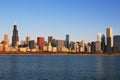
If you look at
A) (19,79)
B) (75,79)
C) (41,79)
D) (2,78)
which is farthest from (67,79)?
(2,78)

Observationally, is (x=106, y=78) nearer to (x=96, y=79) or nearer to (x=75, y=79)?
(x=96, y=79)

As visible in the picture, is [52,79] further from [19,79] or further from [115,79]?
[115,79]

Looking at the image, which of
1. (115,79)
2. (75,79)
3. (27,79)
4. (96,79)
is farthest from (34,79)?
(115,79)

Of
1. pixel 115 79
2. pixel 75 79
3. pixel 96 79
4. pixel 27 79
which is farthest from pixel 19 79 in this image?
pixel 115 79

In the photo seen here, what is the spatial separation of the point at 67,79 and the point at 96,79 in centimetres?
858

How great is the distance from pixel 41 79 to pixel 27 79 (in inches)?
163

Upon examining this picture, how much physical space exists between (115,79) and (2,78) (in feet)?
110

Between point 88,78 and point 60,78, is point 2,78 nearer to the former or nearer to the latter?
point 60,78

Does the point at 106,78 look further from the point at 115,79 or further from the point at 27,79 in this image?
the point at 27,79

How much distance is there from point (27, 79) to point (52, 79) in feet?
24.1

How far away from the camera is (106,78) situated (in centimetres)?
8081

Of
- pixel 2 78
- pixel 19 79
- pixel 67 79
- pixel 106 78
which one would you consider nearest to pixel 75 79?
pixel 67 79

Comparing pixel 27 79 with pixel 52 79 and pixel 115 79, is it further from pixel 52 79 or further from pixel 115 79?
pixel 115 79

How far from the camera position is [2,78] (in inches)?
3127
